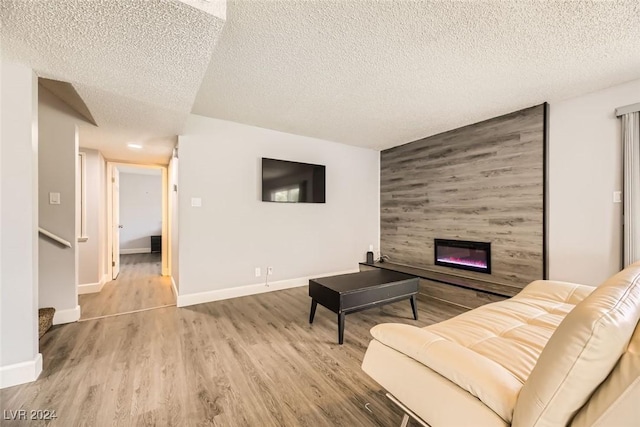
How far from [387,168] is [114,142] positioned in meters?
4.26

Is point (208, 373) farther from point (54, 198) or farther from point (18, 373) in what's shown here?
point (54, 198)

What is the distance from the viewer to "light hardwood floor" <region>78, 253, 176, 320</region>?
3.09 meters

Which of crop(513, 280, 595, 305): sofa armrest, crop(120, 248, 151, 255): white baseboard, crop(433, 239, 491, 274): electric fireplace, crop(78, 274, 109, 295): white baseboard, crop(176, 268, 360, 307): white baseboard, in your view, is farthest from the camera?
crop(120, 248, 151, 255): white baseboard

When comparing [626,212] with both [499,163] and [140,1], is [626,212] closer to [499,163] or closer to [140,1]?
[499,163]

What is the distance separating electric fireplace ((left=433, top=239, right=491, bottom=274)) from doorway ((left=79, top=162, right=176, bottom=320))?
387 cm

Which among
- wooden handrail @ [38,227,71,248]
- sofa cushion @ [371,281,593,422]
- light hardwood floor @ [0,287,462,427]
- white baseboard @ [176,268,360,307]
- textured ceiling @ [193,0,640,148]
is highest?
textured ceiling @ [193,0,640,148]

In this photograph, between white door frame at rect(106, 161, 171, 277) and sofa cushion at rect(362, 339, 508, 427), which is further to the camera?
white door frame at rect(106, 161, 171, 277)

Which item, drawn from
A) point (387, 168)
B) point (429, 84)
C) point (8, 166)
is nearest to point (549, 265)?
point (429, 84)

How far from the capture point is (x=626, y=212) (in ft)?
8.03

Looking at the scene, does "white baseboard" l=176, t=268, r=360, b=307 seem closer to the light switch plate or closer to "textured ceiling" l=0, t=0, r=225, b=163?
the light switch plate

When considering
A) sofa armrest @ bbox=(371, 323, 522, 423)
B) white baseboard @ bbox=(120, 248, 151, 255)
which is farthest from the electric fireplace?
white baseboard @ bbox=(120, 248, 151, 255)

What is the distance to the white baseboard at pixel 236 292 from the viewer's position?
10.5 feet

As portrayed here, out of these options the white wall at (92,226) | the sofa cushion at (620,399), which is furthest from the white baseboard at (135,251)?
the sofa cushion at (620,399)

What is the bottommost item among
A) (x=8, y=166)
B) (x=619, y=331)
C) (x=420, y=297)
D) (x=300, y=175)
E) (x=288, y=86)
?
(x=420, y=297)
